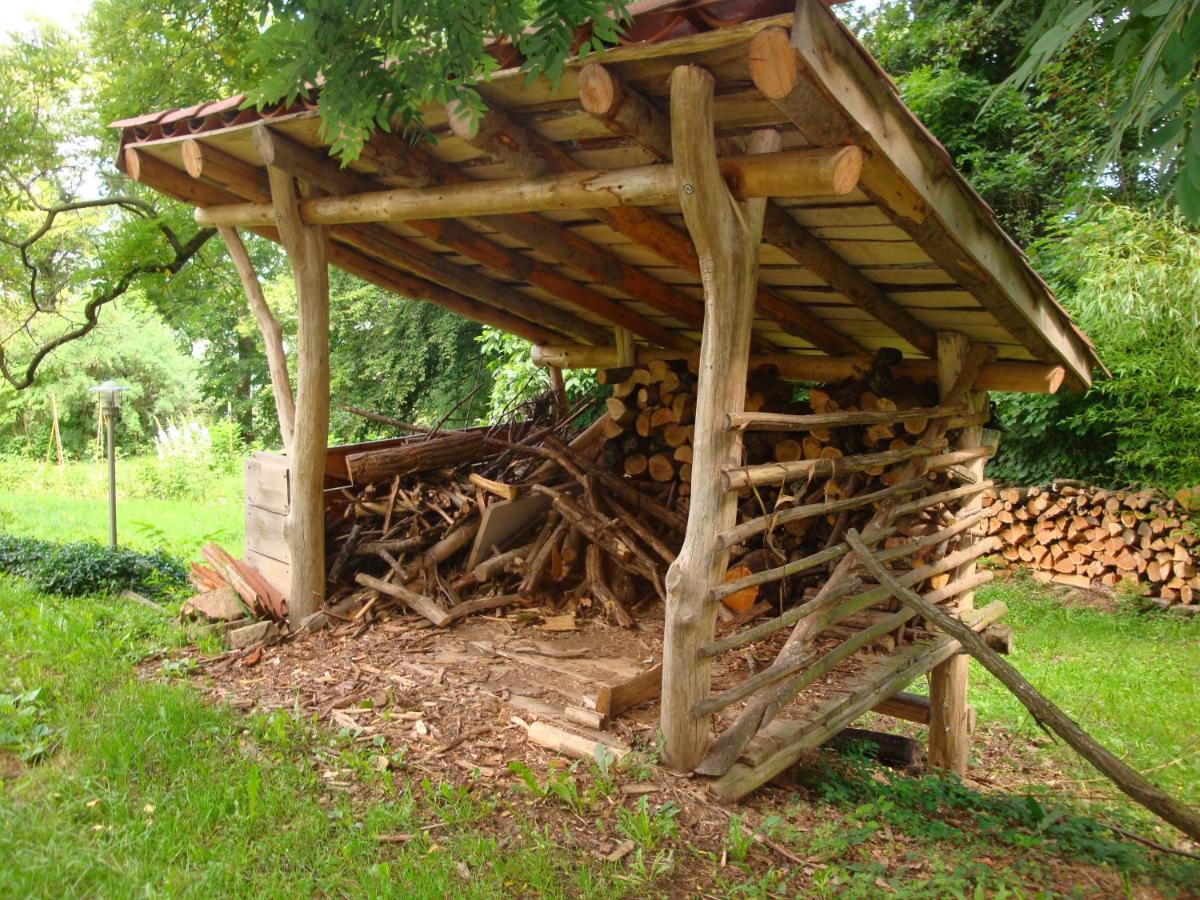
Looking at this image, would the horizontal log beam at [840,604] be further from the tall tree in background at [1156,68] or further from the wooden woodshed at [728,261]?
the tall tree in background at [1156,68]

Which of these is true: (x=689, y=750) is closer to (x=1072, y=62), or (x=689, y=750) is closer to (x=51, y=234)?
(x=1072, y=62)

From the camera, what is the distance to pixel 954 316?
5.45m

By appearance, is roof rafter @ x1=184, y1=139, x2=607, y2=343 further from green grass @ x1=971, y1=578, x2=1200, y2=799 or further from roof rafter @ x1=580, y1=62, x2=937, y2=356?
green grass @ x1=971, y1=578, x2=1200, y2=799

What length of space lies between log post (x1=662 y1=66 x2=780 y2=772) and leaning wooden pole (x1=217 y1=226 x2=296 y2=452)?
3312 millimetres

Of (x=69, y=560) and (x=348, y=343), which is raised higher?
(x=348, y=343)

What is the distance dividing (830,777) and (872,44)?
13846mm

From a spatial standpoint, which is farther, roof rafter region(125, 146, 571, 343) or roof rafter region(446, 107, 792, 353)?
roof rafter region(125, 146, 571, 343)

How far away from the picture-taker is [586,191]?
4.04 m

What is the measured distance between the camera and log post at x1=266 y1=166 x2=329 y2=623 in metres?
5.63

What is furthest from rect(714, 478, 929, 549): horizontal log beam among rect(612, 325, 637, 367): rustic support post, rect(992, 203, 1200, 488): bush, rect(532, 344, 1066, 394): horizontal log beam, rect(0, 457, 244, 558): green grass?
rect(0, 457, 244, 558): green grass

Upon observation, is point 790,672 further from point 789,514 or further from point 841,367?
point 841,367

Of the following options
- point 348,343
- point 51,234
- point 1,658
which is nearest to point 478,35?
point 1,658

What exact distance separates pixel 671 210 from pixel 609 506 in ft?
8.42

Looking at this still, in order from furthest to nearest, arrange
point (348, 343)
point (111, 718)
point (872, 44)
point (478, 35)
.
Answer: point (348, 343) < point (872, 44) < point (111, 718) < point (478, 35)
